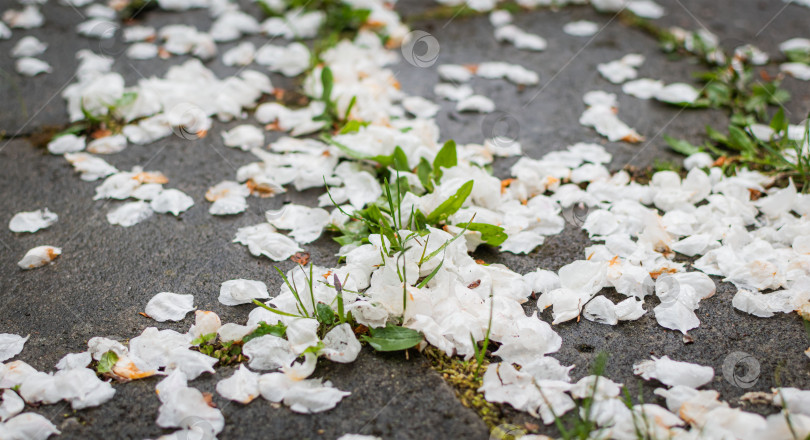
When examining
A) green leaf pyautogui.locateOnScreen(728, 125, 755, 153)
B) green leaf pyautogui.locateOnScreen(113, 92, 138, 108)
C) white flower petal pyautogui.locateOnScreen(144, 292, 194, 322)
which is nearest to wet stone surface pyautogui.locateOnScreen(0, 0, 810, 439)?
white flower petal pyautogui.locateOnScreen(144, 292, 194, 322)

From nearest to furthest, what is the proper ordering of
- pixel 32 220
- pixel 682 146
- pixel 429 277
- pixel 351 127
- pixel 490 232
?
pixel 429 277, pixel 490 232, pixel 32 220, pixel 351 127, pixel 682 146

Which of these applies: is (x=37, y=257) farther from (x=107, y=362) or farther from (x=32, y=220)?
(x=107, y=362)

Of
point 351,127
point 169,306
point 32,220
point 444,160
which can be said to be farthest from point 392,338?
point 32,220

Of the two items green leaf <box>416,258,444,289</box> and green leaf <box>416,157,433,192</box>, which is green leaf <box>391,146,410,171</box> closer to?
green leaf <box>416,157,433,192</box>

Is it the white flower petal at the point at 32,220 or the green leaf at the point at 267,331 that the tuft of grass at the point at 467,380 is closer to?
the green leaf at the point at 267,331

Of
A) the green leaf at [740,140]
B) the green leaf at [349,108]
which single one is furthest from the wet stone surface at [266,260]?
the green leaf at [349,108]

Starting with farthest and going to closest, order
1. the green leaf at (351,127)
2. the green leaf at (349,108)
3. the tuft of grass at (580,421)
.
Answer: the green leaf at (349,108), the green leaf at (351,127), the tuft of grass at (580,421)
